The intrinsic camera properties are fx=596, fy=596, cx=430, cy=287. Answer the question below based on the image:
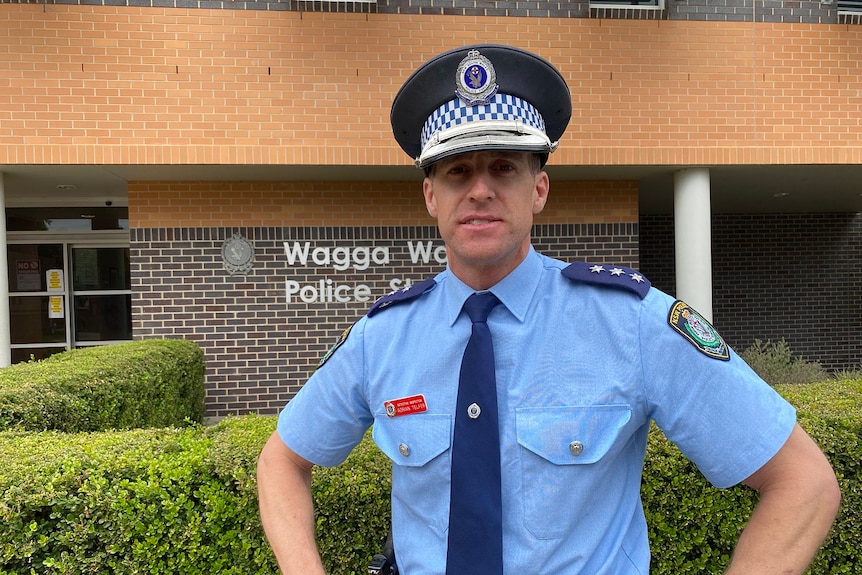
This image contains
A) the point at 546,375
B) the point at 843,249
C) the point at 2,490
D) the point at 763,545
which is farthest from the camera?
the point at 843,249

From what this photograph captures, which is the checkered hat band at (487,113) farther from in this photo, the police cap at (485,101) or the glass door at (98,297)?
the glass door at (98,297)

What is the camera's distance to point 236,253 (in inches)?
263

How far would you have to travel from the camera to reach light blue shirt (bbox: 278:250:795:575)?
3.73 ft

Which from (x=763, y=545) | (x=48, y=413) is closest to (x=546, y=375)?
(x=763, y=545)

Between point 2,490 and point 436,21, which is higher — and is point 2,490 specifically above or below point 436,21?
below

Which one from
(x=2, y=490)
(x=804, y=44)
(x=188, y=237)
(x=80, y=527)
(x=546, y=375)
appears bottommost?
(x=80, y=527)

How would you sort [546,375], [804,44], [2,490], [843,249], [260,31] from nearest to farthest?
[546,375] < [2,490] < [260,31] < [804,44] < [843,249]

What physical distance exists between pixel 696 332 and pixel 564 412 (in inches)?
11.9

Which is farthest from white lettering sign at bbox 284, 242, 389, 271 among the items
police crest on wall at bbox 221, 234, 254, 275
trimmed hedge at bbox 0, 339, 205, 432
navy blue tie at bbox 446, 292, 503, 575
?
navy blue tie at bbox 446, 292, 503, 575

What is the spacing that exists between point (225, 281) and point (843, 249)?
10.9 m

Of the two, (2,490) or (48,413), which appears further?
(48,413)

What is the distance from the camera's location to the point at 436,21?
6215 millimetres

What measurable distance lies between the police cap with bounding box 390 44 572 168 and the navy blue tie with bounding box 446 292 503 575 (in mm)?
409

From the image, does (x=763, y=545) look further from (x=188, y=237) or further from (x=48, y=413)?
(x=188, y=237)
